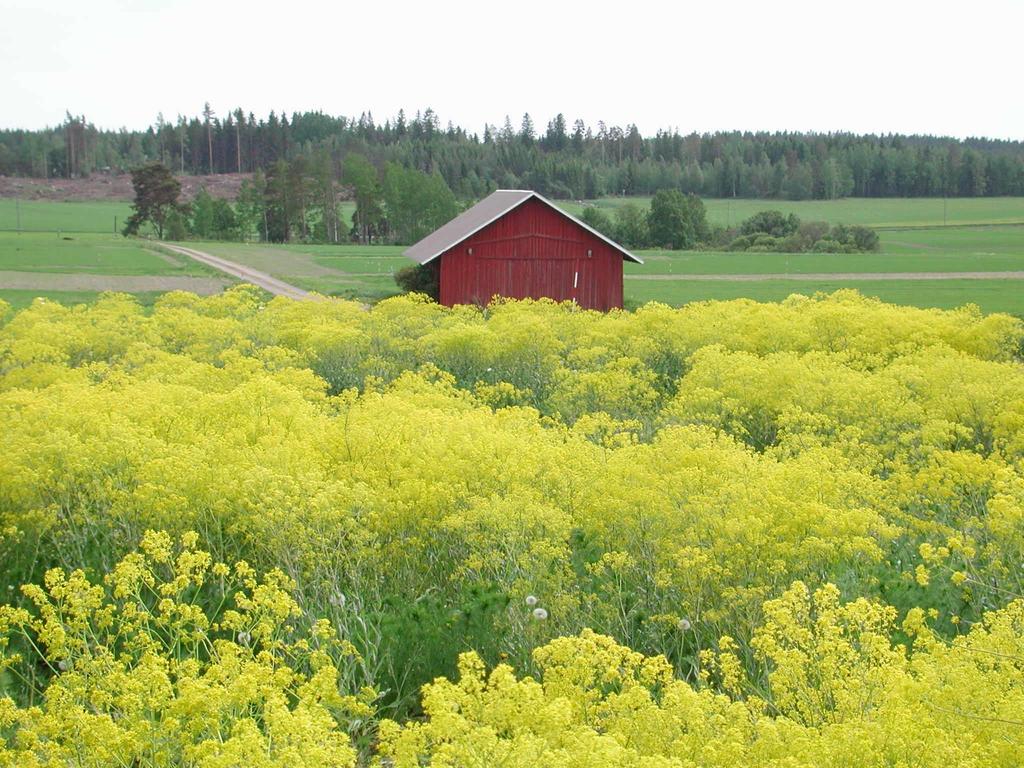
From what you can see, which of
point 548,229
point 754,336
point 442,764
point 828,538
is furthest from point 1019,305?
point 442,764

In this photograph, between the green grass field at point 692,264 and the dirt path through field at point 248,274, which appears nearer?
the green grass field at point 692,264

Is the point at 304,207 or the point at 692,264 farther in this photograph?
the point at 304,207

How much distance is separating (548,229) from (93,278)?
2939cm

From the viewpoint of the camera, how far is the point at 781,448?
12.1m

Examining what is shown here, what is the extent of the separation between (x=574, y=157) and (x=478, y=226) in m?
125

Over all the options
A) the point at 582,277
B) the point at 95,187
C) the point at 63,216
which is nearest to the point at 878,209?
the point at 63,216

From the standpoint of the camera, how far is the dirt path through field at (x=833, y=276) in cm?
6156

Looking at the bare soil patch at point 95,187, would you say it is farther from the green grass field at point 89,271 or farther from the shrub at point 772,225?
the shrub at point 772,225

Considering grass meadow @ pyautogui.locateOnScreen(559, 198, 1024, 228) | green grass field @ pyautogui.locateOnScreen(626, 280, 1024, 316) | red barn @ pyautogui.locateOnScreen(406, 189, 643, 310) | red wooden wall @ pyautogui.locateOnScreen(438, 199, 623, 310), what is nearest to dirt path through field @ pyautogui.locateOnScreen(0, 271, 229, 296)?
red barn @ pyautogui.locateOnScreen(406, 189, 643, 310)

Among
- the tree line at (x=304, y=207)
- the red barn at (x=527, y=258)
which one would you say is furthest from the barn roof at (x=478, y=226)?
the tree line at (x=304, y=207)

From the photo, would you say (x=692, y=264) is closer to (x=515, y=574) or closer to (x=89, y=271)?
(x=89, y=271)

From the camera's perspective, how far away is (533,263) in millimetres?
43875

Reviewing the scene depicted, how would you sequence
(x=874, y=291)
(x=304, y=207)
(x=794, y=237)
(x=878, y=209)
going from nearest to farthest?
(x=874, y=291)
(x=794, y=237)
(x=304, y=207)
(x=878, y=209)

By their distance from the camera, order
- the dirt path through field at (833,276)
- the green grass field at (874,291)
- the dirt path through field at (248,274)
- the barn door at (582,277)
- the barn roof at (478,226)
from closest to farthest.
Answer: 1. the barn roof at (478,226)
2. the barn door at (582,277)
3. the green grass field at (874,291)
4. the dirt path through field at (248,274)
5. the dirt path through field at (833,276)
